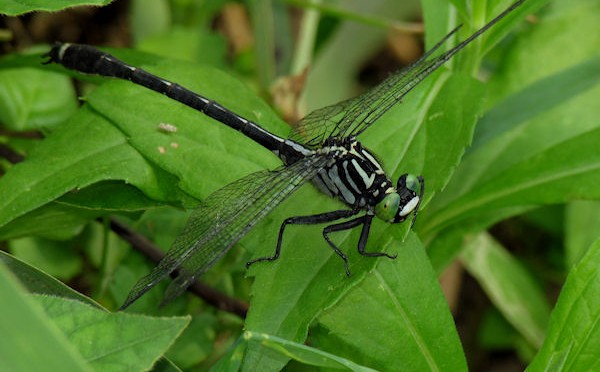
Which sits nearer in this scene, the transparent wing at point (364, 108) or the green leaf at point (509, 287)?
the transparent wing at point (364, 108)

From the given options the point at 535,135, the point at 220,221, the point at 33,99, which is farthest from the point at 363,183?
the point at 33,99

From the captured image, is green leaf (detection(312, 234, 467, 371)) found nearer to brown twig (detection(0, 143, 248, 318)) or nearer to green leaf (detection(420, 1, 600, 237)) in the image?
green leaf (detection(420, 1, 600, 237))

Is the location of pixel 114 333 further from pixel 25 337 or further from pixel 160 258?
pixel 160 258

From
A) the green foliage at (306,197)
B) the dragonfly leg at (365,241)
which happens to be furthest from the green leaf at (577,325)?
the dragonfly leg at (365,241)

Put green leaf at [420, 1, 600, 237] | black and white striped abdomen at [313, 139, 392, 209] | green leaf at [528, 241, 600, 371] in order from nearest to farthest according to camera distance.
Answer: green leaf at [528, 241, 600, 371] < black and white striped abdomen at [313, 139, 392, 209] < green leaf at [420, 1, 600, 237]

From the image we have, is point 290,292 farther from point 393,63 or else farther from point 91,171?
point 393,63

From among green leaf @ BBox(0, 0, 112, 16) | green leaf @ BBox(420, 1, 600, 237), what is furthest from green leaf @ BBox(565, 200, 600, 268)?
green leaf @ BBox(0, 0, 112, 16)

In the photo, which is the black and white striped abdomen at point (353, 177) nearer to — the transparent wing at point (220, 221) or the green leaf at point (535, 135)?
the transparent wing at point (220, 221)
